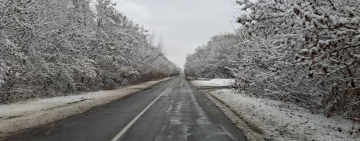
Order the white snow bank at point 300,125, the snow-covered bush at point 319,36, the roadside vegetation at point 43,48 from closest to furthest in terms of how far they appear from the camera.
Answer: the snow-covered bush at point 319,36, the white snow bank at point 300,125, the roadside vegetation at point 43,48

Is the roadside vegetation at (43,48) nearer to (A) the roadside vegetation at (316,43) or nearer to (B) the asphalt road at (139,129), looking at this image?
(B) the asphalt road at (139,129)

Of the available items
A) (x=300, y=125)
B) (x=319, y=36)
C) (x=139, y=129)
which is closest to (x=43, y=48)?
(x=139, y=129)

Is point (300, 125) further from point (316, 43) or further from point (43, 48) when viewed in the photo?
point (43, 48)

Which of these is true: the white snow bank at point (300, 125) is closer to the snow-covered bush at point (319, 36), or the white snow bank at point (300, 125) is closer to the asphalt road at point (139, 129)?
the snow-covered bush at point (319, 36)

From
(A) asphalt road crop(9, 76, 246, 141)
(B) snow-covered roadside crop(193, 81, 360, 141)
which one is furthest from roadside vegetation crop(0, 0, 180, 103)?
(B) snow-covered roadside crop(193, 81, 360, 141)

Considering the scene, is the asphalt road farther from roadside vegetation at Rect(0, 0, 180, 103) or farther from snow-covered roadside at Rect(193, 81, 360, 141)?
roadside vegetation at Rect(0, 0, 180, 103)

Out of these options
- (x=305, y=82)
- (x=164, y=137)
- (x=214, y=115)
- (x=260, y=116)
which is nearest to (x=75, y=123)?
(x=164, y=137)

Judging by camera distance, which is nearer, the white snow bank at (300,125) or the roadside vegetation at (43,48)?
the white snow bank at (300,125)

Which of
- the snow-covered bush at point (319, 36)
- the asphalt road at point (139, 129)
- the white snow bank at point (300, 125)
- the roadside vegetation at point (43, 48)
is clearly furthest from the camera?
the roadside vegetation at point (43, 48)

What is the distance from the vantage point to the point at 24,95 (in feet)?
50.9

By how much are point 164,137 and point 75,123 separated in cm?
364

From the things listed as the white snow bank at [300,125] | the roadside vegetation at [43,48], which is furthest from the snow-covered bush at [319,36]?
the roadside vegetation at [43,48]

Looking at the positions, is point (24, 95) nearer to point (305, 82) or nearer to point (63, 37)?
point (63, 37)

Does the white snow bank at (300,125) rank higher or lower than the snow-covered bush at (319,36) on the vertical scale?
lower
